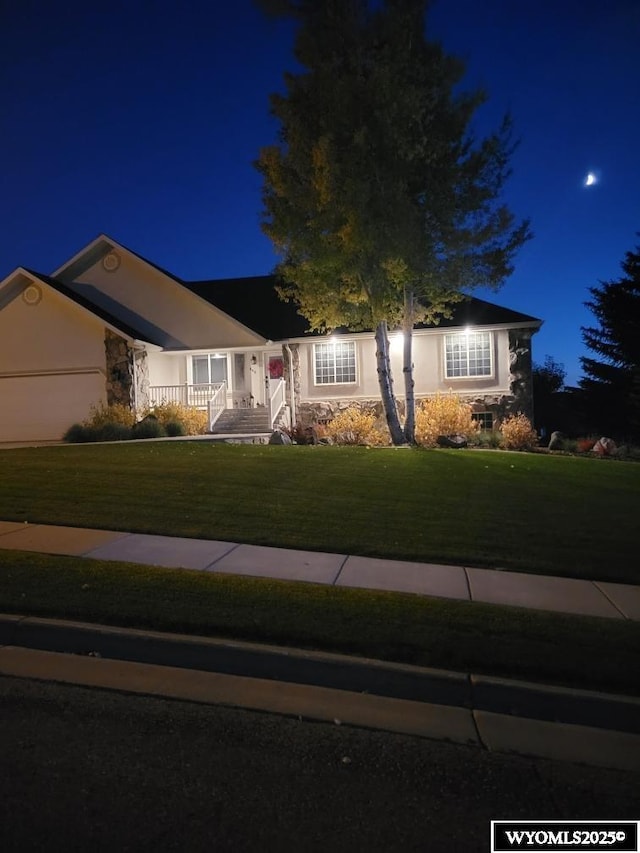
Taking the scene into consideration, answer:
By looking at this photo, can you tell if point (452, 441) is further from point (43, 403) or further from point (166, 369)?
point (43, 403)

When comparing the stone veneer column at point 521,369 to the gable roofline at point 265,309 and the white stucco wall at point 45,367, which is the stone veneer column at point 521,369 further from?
the white stucco wall at point 45,367

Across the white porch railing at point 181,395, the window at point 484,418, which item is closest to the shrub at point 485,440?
the window at point 484,418

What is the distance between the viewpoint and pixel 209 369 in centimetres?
2356

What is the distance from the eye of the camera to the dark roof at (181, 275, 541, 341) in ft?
66.9

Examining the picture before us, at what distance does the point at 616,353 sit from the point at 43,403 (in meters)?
27.6

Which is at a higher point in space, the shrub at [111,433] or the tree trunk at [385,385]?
the tree trunk at [385,385]

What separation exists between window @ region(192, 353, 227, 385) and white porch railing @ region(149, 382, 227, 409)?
1269mm

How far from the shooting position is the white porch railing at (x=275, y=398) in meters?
19.7

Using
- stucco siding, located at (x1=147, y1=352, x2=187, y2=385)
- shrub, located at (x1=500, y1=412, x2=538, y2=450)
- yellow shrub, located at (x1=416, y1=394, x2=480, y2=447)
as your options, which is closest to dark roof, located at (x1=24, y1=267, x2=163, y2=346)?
stucco siding, located at (x1=147, y1=352, x2=187, y2=385)

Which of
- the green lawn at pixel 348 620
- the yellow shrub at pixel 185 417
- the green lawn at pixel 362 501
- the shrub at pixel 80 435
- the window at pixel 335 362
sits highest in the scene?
the window at pixel 335 362

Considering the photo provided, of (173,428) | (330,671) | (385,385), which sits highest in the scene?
(385,385)

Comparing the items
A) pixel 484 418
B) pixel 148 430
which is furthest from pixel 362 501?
pixel 484 418

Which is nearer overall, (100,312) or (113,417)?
(113,417)

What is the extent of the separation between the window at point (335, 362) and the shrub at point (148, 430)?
20.7 ft
